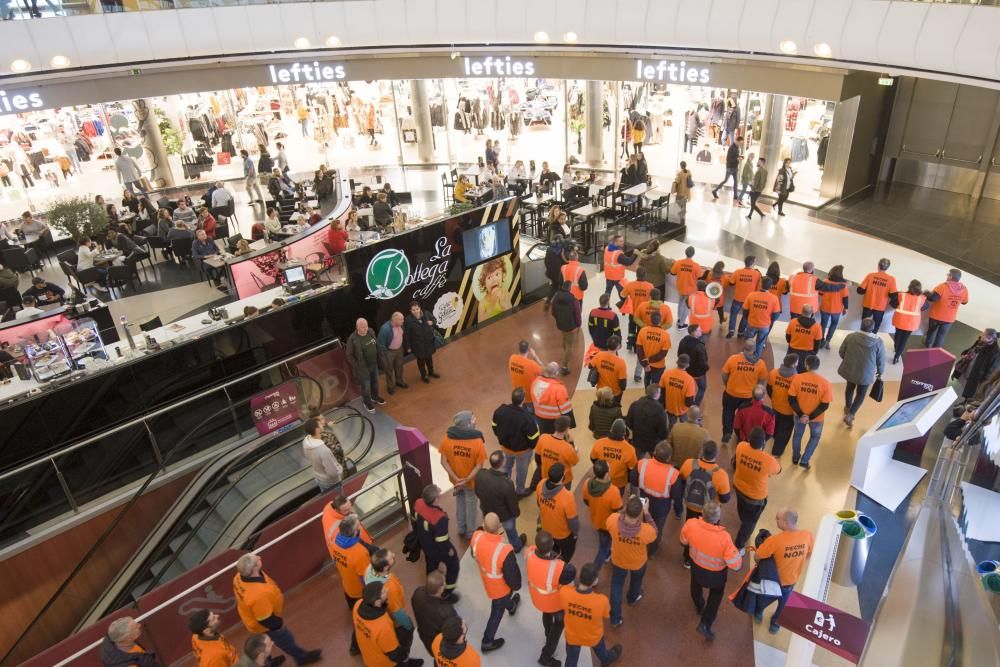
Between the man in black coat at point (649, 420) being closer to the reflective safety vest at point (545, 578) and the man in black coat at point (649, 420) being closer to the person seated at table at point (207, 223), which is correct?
the reflective safety vest at point (545, 578)

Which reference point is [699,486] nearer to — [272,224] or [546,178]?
[272,224]

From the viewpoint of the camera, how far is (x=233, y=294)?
476 inches

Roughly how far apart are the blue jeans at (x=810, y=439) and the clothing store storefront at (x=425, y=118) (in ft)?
31.8

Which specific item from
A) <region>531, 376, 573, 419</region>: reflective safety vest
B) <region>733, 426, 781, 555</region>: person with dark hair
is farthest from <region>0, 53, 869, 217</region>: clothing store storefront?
<region>733, 426, 781, 555</region>: person with dark hair

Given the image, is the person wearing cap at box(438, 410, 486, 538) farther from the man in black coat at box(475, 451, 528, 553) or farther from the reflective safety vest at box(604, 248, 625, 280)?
the reflective safety vest at box(604, 248, 625, 280)

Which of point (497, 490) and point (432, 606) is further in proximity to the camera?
point (497, 490)

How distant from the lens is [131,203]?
53.8 ft

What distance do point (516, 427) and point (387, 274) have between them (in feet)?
14.5

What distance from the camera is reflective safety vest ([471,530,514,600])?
5.38 metres

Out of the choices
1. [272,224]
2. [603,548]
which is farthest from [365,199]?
[603,548]

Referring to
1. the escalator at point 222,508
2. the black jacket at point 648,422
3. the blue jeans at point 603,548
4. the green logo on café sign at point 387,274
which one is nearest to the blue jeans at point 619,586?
the blue jeans at point 603,548

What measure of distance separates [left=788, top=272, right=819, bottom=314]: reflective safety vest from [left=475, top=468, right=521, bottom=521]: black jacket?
5.69 m

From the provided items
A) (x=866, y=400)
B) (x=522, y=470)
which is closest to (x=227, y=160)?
(x=522, y=470)

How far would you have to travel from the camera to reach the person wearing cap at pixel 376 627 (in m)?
4.98
